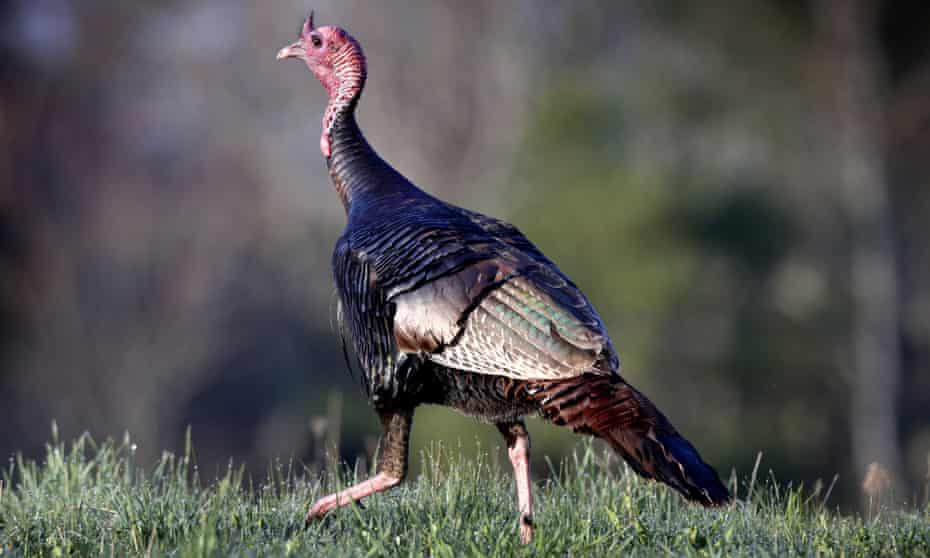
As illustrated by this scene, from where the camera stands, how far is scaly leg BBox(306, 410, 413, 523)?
4938mm

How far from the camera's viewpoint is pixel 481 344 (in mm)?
4734

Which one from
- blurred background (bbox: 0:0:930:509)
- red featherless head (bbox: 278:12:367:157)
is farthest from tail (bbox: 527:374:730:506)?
blurred background (bbox: 0:0:930:509)

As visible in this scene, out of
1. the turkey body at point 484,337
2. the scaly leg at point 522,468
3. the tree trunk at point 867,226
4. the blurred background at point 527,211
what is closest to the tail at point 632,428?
the turkey body at point 484,337

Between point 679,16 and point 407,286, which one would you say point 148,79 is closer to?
point 679,16

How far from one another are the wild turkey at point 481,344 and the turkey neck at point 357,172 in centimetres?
20

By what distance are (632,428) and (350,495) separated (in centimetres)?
124

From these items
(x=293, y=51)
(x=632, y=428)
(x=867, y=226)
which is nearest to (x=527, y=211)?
(x=867, y=226)

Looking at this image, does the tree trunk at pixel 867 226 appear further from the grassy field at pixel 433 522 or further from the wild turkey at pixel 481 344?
the wild turkey at pixel 481 344

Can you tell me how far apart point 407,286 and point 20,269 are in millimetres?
16136

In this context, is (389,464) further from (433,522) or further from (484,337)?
(484,337)

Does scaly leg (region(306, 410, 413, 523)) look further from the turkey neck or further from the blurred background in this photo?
the blurred background

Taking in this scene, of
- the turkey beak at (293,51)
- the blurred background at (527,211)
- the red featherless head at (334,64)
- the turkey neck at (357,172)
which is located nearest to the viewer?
the turkey neck at (357,172)

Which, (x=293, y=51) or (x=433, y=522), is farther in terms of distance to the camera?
(x=293, y=51)

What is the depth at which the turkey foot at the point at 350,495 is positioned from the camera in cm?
488
